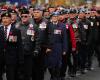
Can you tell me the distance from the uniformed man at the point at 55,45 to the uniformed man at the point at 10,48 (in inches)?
61.5

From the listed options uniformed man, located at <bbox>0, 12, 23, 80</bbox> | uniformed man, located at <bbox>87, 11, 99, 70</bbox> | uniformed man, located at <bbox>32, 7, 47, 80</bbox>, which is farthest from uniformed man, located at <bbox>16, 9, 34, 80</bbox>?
uniformed man, located at <bbox>87, 11, 99, 70</bbox>

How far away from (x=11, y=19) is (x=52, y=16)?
1.65 metres

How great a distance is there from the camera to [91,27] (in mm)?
16219

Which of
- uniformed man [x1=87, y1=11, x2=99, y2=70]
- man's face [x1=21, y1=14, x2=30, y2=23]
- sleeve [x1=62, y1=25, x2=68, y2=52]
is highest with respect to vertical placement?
man's face [x1=21, y1=14, x2=30, y2=23]

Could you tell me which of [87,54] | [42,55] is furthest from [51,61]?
[87,54]

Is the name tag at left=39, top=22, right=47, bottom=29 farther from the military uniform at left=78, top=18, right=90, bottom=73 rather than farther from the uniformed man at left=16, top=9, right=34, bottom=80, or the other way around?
the military uniform at left=78, top=18, right=90, bottom=73

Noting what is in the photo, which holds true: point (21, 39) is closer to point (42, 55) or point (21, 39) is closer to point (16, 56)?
point (16, 56)

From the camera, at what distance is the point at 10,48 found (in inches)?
421

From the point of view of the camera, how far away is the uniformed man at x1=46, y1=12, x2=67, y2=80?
12.3m

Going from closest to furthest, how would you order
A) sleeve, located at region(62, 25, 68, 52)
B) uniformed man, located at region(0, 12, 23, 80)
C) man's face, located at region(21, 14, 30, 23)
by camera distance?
uniformed man, located at region(0, 12, 23, 80), man's face, located at region(21, 14, 30, 23), sleeve, located at region(62, 25, 68, 52)

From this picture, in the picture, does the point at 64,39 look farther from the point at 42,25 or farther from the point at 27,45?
the point at 27,45

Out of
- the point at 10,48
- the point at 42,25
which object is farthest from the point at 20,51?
the point at 42,25

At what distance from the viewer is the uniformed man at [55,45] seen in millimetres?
12297

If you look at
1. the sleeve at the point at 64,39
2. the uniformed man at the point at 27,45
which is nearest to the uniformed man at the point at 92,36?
the sleeve at the point at 64,39
